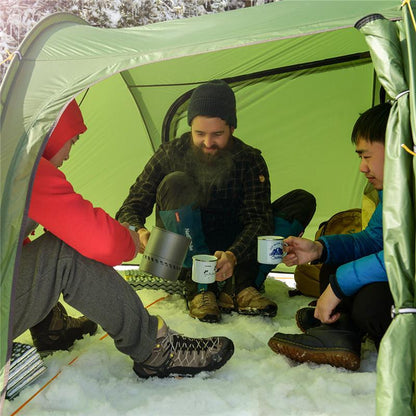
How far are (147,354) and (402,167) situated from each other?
2.87ft

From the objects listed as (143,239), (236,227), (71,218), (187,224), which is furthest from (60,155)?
(236,227)

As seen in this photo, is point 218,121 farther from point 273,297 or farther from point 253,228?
point 273,297

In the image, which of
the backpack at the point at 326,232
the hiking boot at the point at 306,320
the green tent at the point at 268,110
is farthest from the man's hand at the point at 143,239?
the green tent at the point at 268,110

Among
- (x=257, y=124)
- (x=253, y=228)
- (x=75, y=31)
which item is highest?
(x=75, y=31)

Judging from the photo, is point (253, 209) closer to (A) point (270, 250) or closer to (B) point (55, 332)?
(A) point (270, 250)

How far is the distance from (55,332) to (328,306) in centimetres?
92

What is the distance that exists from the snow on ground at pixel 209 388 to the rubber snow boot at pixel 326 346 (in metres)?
0.03

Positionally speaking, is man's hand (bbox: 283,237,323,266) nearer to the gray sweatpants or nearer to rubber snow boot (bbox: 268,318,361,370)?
rubber snow boot (bbox: 268,318,361,370)

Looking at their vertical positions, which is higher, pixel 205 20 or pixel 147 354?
pixel 205 20

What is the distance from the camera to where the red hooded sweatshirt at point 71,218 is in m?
1.43

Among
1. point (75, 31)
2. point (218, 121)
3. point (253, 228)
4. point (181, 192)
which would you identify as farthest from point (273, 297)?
point (75, 31)

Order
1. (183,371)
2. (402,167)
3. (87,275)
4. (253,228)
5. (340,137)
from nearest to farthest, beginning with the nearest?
(402,167) < (87,275) < (183,371) < (253,228) < (340,137)

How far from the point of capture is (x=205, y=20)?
5.97 ft

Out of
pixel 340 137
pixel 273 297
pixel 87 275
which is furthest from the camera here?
pixel 340 137
